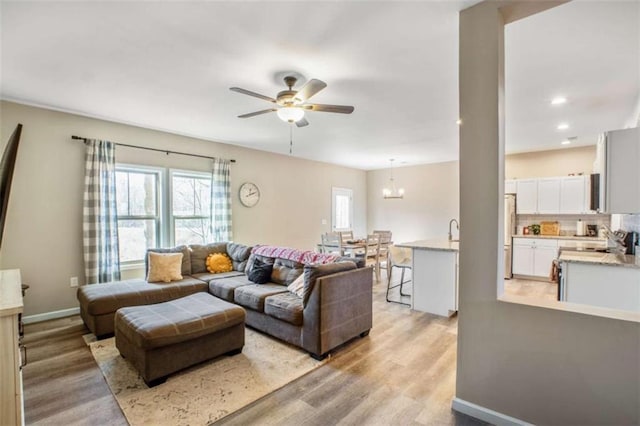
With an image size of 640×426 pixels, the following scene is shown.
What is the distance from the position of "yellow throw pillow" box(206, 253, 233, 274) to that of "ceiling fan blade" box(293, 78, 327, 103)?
2906mm

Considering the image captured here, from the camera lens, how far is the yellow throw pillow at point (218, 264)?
15.0ft

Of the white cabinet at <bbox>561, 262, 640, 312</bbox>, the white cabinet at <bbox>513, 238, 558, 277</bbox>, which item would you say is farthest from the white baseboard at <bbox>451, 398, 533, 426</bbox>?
the white cabinet at <bbox>513, 238, 558, 277</bbox>

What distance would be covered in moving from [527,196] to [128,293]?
7024mm

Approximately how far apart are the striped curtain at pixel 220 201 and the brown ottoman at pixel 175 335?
2444mm

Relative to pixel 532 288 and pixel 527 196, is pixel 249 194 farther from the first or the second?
pixel 527 196

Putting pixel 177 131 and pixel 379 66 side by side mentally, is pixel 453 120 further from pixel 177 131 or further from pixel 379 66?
pixel 177 131

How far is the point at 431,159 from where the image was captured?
23.9ft

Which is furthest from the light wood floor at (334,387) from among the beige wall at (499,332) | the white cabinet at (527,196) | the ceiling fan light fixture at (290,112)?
the white cabinet at (527,196)

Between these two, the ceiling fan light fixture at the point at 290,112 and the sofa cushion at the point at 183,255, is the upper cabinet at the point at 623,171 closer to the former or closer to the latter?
the ceiling fan light fixture at the point at 290,112

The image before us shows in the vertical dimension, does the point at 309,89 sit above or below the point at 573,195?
above

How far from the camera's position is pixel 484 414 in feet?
6.31

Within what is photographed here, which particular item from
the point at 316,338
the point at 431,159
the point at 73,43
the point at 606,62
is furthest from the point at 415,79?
the point at 431,159

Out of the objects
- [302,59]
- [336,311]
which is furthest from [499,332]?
[302,59]

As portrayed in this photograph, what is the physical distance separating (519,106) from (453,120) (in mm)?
814
